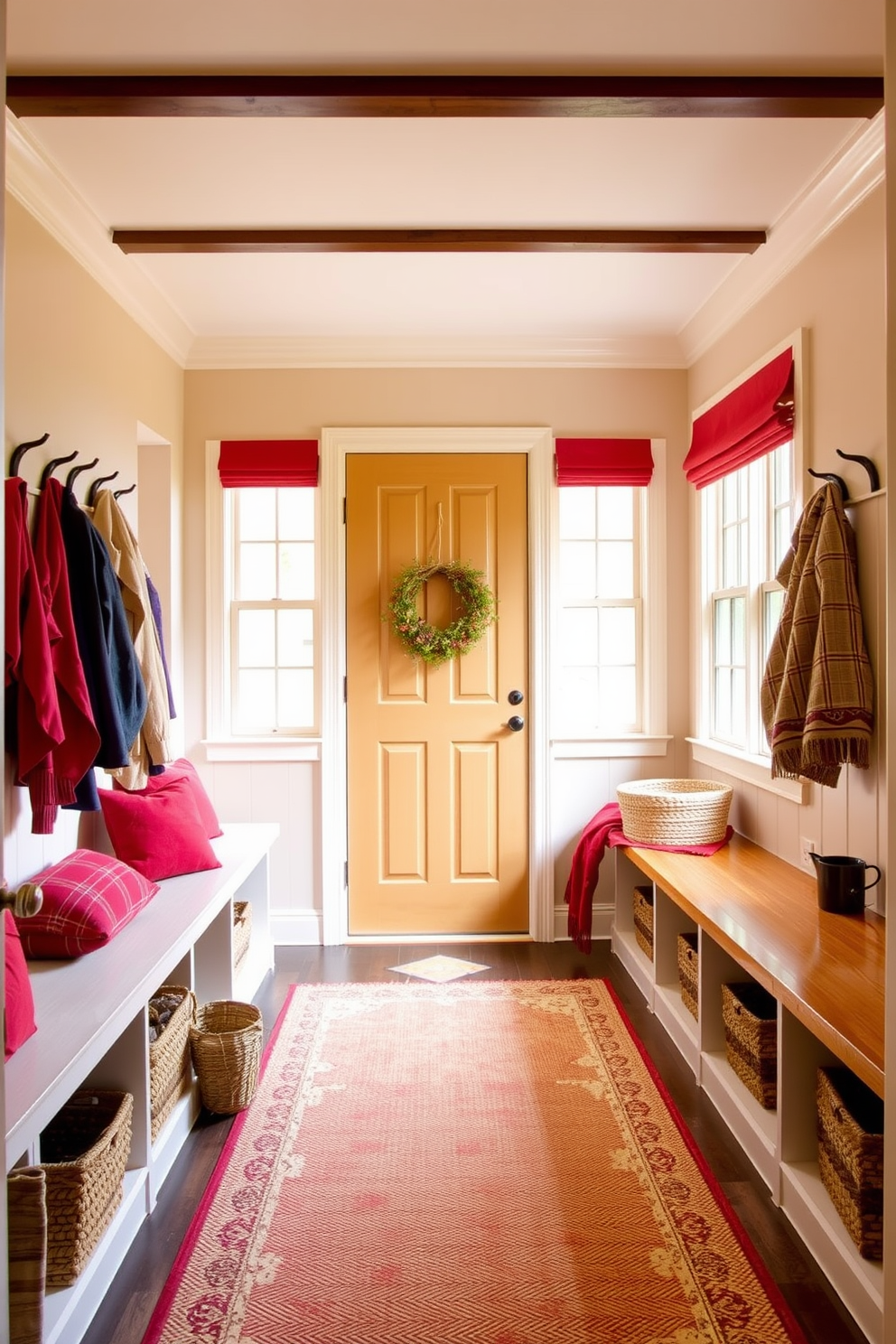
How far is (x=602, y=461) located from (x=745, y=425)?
87 centimetres

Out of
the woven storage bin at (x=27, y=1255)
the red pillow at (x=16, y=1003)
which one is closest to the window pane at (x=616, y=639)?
the red pillow at (x=16, y=1003)

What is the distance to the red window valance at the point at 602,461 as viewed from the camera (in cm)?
408

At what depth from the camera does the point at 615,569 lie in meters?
4.22

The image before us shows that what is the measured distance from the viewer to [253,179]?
2.69 m

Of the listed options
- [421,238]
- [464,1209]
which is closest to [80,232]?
[421,238]

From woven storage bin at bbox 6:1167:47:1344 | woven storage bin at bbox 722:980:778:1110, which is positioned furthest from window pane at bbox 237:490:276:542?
woven storage bin at bbox 6:1167:47:1344

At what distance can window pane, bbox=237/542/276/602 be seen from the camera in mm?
4191

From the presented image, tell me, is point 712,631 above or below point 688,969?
above

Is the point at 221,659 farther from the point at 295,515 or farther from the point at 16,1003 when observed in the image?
the point at 16,1003

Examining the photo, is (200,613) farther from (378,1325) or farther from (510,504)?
(378,1325)

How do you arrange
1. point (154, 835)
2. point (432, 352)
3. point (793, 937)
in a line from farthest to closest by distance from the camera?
point (432, 352) < point (154, 835) < point (793, 937)

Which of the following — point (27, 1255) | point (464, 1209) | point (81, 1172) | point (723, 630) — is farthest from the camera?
point (723, 630)

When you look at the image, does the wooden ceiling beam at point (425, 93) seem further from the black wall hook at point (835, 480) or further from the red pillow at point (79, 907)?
the red pillow at point (79, 907)

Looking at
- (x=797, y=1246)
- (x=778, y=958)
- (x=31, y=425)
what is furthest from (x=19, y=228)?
(x=797, y=1246)
